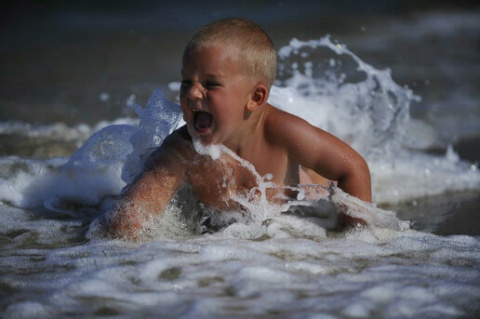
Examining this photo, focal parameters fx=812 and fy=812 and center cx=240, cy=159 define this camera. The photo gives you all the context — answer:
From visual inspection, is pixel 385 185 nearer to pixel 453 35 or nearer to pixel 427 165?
pixel 427 165

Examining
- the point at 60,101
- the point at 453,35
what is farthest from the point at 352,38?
the point at 60,101

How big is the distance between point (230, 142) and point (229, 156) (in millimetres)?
60

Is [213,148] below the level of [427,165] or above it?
above

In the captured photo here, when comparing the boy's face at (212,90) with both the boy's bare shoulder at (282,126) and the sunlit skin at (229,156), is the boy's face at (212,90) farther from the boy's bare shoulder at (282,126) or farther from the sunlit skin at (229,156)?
the boy's bare shoulder at (282,126)

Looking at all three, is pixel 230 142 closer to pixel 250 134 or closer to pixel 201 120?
pixel 250 134

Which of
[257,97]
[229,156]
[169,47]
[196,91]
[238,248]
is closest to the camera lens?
[238,248]

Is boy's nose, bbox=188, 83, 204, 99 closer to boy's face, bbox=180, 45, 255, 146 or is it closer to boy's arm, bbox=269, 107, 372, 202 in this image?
boy's face, bbox=180, 45, 255, 146

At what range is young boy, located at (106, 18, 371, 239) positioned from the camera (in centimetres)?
319

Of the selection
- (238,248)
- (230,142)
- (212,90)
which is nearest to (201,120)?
(212,90)

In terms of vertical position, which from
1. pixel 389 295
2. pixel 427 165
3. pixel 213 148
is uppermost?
pixel 213 148

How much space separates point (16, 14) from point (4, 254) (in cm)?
645

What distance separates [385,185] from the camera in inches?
178

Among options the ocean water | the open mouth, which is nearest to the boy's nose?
A: the open mouth

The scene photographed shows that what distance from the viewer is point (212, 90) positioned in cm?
319
